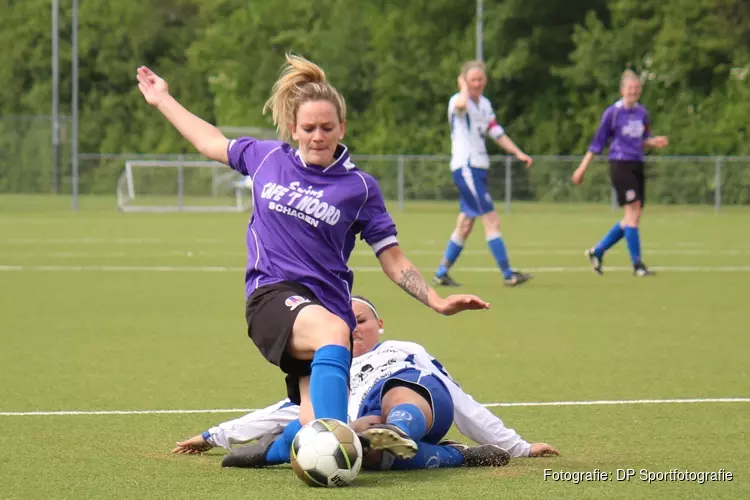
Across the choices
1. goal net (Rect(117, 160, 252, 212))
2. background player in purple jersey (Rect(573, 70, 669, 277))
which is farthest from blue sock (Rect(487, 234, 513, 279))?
goal net (Rect(117, 160, 252, 212))

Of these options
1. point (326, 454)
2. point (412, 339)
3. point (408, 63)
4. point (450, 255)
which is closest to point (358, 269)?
point (450, 255)

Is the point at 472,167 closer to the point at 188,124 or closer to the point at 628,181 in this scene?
the point at 628,181

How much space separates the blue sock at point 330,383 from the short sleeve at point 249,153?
0.96 metres

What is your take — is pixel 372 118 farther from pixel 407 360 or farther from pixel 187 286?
pixel 407 360

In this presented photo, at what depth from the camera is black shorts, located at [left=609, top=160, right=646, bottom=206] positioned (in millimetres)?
17250

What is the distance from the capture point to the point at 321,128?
608cm

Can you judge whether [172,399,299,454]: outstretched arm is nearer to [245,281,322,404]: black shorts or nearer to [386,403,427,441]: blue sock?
[245,281,322,404]: black shorts

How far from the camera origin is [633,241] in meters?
16.9

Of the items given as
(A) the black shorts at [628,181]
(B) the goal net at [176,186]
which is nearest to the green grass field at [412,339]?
(A) the black shorts at [628,181]

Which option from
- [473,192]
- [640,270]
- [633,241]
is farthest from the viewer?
[640,270]

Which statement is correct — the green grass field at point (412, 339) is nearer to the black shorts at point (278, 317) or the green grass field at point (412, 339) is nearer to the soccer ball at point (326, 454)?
the soccer ball at point (326, 454)

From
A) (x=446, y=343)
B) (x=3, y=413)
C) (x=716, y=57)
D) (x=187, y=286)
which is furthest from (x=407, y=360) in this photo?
(x=716, y=57)

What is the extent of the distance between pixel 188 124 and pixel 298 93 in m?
0.60

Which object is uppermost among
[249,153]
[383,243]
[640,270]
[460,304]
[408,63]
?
[408,63]
